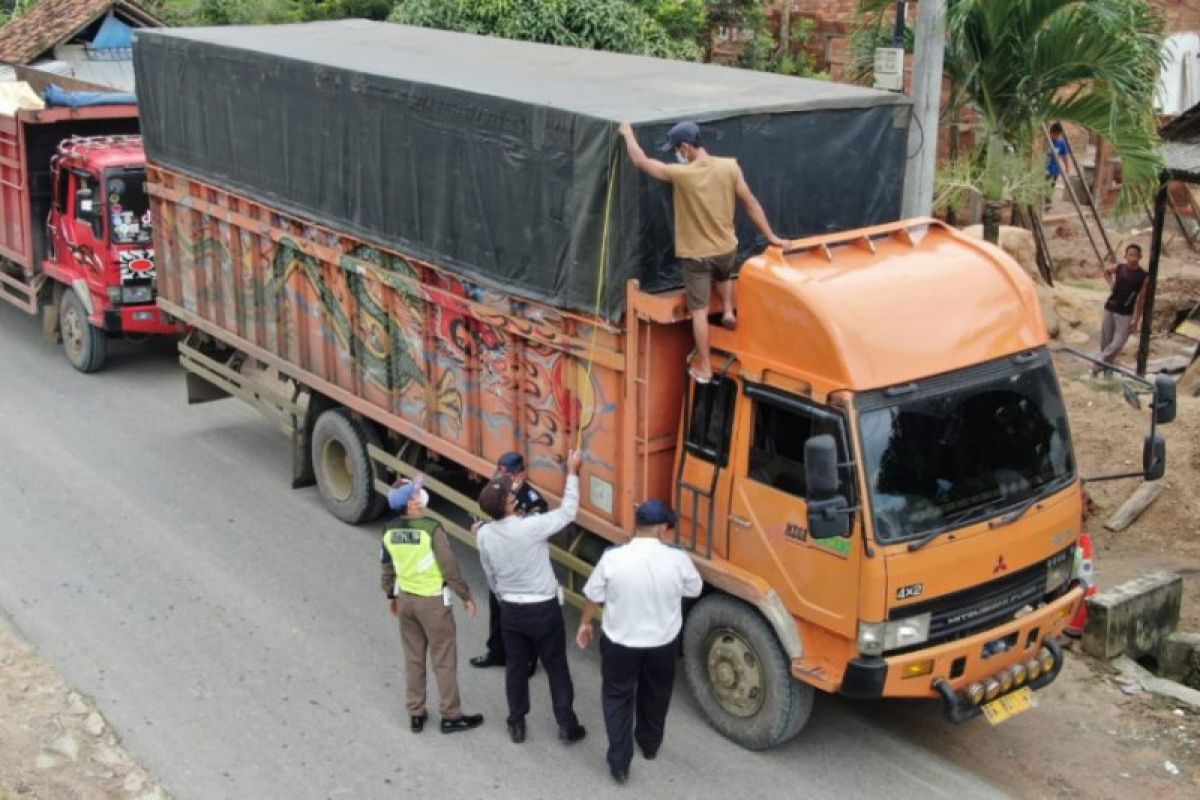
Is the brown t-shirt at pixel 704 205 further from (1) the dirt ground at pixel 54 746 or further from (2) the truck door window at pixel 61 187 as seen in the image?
(2) the truck door window at pixel 61 187

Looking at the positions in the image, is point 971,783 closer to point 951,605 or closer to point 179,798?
point 951,605

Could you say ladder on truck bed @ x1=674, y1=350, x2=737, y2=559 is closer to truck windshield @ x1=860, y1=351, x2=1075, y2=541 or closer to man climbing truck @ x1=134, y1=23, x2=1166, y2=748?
man climbing truck @ x1=134, y1=23, x2=1166, y2=748

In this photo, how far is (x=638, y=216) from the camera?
736 cm

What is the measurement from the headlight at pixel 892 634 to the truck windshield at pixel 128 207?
969 centimetres

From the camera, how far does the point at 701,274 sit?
23.9 feet

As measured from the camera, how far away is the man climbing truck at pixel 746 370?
6.93 meters

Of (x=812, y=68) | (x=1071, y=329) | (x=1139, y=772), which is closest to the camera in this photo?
(x=1139, y=772)

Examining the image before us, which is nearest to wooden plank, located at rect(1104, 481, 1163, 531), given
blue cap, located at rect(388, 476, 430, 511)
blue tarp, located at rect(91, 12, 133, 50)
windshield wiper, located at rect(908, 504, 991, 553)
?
windshield wiper, located at rect(908, 504, 991, 553)

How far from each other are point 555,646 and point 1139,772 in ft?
10.5

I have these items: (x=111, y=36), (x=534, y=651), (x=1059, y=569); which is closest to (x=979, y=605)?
(x=1059, y=569)

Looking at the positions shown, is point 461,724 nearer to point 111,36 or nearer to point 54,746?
point 54,746

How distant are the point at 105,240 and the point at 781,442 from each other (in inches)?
363

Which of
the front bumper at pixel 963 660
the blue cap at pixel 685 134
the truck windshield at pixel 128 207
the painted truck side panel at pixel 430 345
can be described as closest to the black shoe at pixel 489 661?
the painted truck side panel at pixel 430 345

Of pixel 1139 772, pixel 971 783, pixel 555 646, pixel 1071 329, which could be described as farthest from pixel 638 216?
pixel 1071 329
